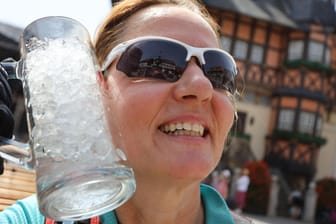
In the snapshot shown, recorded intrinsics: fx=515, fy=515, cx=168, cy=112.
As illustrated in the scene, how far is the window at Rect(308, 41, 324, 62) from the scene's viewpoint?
23.8 m

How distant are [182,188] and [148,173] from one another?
0.10 metres

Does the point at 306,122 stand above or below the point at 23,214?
below

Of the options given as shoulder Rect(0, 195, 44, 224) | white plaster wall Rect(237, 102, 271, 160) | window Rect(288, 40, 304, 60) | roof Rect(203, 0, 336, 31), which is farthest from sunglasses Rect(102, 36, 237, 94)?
window Rect(288, 40, 304, 60)

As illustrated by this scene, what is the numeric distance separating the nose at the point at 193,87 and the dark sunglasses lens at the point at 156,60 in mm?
22

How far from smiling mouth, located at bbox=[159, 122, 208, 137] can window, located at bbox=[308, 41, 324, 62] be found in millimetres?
23420

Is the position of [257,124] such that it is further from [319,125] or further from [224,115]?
[224,115]

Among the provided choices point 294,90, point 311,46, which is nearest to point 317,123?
point 294,90

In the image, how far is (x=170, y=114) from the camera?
1284 millimetres

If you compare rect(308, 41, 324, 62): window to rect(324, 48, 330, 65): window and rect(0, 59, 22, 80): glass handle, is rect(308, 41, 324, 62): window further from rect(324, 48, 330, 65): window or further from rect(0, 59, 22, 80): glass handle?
rect(0, 59, 22, 80): glass handle

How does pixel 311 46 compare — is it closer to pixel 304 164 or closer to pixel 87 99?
pixel 304 164

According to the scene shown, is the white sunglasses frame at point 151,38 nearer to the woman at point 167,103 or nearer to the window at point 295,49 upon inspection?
the woman at point 167,103

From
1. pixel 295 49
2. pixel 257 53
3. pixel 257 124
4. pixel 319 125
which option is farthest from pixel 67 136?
pixel 319 125

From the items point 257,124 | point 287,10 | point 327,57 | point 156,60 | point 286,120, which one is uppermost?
point 156,60

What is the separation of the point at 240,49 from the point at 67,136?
22194 mm
